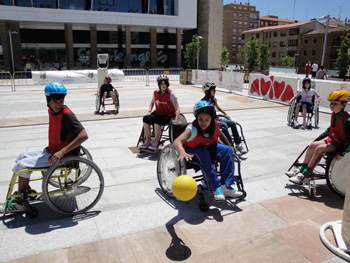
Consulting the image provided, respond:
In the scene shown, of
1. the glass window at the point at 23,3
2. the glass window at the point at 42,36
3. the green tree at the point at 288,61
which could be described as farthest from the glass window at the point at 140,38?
the green tree at the point at 288,61

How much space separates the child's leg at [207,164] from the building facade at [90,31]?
38895 mm

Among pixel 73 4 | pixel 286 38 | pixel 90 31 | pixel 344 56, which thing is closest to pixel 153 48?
pixel 90 31

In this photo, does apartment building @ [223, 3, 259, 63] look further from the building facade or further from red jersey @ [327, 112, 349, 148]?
red jersey @ [327, 112, 349, 148]

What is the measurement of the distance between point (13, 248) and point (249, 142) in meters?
5.70

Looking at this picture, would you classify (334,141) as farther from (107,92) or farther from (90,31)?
(90,31)

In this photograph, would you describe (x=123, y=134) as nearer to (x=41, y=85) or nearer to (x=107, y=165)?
(x=107, y=165)

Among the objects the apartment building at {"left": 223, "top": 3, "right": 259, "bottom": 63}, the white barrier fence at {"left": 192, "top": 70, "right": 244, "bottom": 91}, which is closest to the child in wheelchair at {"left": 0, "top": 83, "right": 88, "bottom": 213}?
the white barrier fence at {"left": 192, "top": 70, "right": 244, "bottom": 91}

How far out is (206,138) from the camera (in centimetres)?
421

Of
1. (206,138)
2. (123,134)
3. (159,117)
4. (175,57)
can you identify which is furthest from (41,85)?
(175,57)

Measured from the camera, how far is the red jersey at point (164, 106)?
6.59 m

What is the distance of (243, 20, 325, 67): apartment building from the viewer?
76.9 metres

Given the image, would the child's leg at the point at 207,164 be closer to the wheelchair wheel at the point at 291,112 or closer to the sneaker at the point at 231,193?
the sneaker at the point at 231,193

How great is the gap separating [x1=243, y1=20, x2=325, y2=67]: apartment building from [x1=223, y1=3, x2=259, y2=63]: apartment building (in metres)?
15.8

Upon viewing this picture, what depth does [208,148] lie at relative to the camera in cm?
429
